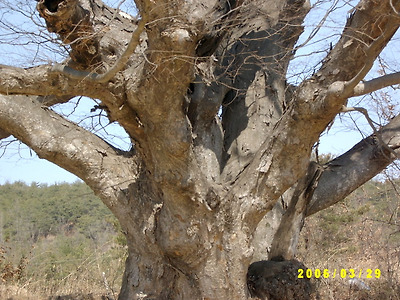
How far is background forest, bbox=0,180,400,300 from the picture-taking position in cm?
584

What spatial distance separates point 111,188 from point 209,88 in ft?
4.77

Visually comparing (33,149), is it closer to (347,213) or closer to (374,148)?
(374,148)

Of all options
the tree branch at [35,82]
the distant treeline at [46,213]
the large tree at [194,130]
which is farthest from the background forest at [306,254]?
the tree branch at [35,82]

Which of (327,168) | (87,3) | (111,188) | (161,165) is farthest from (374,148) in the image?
(87,3)

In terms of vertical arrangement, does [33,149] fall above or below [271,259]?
above

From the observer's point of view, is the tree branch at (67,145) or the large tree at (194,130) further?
the tree branch at (67,145)

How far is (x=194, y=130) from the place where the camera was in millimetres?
4805

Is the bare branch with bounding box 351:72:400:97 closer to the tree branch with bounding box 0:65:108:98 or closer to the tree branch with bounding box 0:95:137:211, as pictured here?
the tree branch with bounding box 0:65:108:98

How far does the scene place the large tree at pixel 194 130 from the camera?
3389 millimetres

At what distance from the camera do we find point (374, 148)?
4.94 m

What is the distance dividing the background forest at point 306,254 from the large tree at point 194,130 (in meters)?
0.58

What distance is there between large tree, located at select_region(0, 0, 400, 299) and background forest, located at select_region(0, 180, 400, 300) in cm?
58
